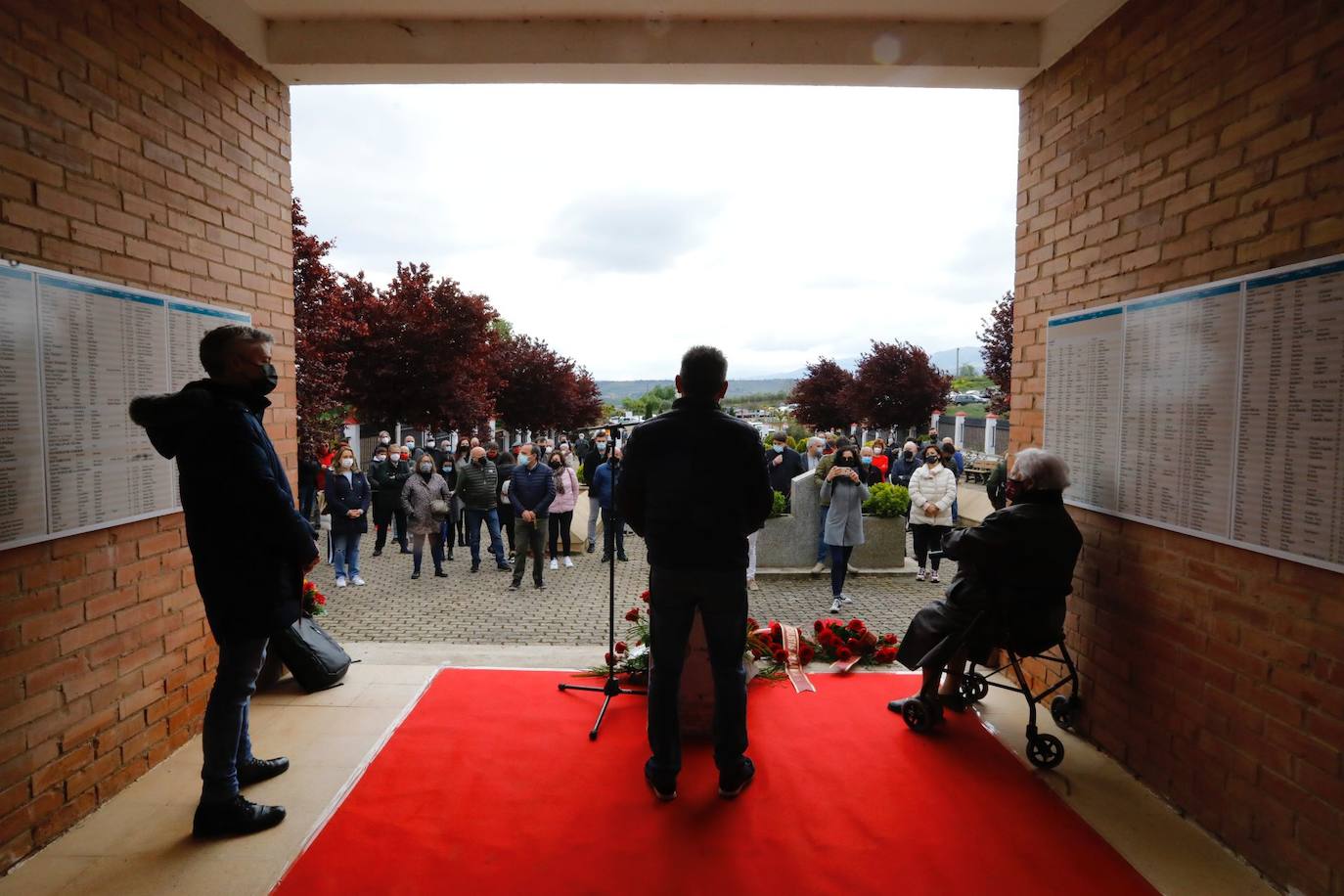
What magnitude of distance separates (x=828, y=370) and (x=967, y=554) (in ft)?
106

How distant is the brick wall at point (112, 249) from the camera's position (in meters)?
2.81

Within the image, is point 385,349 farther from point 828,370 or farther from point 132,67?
point 828,370

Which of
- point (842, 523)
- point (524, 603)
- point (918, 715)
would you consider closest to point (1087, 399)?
point (918, 715)

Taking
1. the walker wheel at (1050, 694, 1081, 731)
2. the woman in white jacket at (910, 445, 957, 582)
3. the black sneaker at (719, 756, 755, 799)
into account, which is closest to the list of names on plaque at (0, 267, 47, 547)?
the black sneaker at (719, 756, 755, 799)

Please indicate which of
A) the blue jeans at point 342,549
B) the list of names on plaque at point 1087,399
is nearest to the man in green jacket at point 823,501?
the list of names on plaque at point 1087,399

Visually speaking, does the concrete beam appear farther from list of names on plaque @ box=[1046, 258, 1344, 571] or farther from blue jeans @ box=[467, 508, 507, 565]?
blue jeans @ box=[467, 508, 507, 565]

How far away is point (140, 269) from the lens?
137 inches

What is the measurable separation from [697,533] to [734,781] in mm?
1268

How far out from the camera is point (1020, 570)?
11.6 feet

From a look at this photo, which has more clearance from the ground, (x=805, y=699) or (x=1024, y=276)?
(x=1024, y=276)

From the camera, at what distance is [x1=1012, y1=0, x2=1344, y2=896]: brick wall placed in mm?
2588

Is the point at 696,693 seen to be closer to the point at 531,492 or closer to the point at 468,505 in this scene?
the point at 531,492

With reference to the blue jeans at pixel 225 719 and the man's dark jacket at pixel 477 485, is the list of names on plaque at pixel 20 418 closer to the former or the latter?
the blue jeans at pixel 225 719

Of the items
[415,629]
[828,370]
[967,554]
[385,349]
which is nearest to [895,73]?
[967,554]
